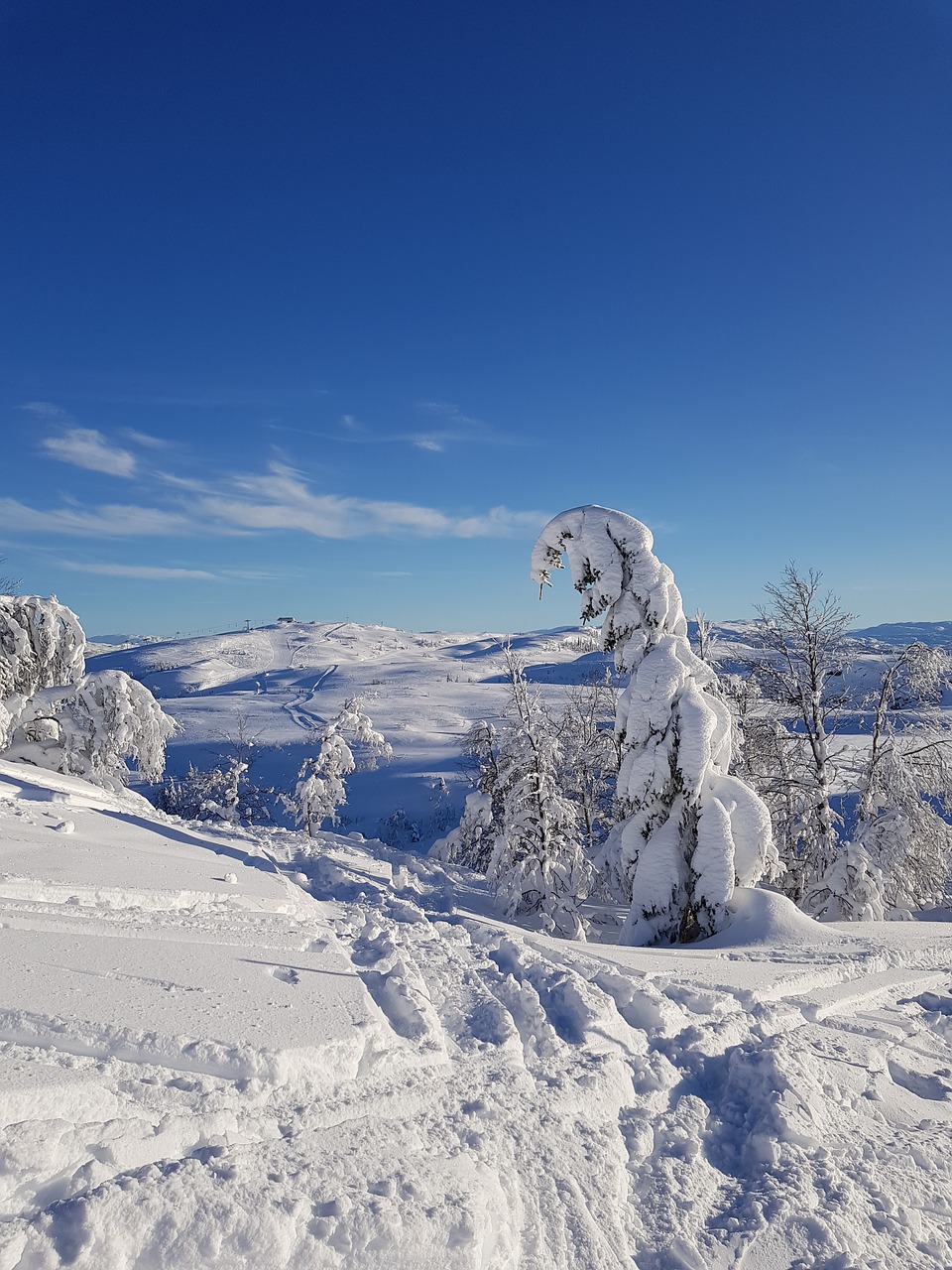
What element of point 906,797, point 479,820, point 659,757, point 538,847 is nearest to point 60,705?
point 479,820

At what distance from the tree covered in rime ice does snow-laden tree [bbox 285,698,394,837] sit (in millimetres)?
6847

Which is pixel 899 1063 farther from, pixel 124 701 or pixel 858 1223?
pixel 124 701

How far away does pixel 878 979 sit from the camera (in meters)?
6.61

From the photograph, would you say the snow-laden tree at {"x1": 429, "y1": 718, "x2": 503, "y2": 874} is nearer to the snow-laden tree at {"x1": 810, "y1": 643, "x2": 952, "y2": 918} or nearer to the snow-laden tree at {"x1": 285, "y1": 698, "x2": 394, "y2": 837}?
the snow-laden tree at {"x1": 285, "y1": 698, "x2": 394, "y2": 837}

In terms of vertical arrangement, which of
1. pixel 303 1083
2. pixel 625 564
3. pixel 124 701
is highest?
pixel 625 564

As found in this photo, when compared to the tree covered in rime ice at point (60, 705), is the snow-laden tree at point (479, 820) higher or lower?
lower

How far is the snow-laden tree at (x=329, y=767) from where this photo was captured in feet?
72.4

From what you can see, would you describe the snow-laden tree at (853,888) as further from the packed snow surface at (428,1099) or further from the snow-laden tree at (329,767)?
the snow-laden tree at (329,767)

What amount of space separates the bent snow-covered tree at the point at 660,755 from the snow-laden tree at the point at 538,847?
2.05 meters

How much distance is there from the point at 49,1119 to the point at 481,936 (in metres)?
4.74

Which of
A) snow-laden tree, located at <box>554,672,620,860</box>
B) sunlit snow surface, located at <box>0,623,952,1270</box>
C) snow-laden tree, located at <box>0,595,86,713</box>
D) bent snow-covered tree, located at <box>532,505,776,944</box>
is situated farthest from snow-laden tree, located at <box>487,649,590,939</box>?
snow-laden tree, located at <box>0,595,86,713</box>

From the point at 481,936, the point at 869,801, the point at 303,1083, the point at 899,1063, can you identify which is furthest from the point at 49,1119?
the point at 869,801

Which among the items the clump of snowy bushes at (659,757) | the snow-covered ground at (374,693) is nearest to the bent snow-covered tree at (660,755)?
the clump of snowy bushes at (659,757)

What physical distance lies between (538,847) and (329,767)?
11.3 metres
